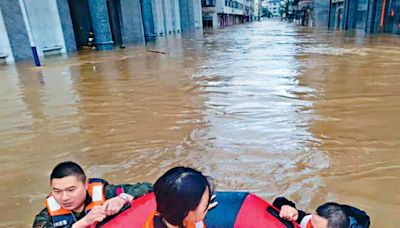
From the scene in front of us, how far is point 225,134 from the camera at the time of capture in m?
3.78

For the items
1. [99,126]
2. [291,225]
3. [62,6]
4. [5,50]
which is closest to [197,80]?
[99,126]

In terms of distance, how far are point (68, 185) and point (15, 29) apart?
43.3 feet

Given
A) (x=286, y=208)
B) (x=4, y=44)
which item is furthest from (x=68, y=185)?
(x=4, y=44)

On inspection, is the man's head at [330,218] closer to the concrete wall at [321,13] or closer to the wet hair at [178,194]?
the wet hair at [178,194]

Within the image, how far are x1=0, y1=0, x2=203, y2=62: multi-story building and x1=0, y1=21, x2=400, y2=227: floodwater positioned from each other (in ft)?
20.3

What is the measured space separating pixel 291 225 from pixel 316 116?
289 cm

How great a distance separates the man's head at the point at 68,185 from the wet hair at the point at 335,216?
119cm

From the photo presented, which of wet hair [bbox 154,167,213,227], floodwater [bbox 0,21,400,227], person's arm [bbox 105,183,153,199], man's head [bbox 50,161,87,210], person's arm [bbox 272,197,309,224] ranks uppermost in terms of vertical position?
wet hair [bbox 154,167,213,227]

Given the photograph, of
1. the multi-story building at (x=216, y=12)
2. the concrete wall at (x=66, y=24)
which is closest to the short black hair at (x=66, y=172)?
the concrete wall at (x=66, y=24)

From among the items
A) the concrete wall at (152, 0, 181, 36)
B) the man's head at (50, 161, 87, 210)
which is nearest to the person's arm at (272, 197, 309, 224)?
the man's head at (50, 161, 87, 210)

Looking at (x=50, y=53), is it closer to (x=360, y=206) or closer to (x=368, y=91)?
(x=368, y=91)

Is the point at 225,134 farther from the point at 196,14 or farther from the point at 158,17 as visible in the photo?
the point at 196,14

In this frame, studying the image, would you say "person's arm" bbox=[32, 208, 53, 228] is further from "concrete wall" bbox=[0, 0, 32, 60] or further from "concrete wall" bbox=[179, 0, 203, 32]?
"concrete wall" bbox=[179, 0, 203, 32]

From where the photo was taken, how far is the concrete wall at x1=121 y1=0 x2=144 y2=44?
19.3 meters
